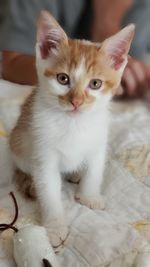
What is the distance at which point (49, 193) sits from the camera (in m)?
1.06

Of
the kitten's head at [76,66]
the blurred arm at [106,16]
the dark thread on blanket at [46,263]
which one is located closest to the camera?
the dark thread on blanket at [46,263]

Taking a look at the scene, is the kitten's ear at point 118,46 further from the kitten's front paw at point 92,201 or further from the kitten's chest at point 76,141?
the kitten's front paw at point 92,201

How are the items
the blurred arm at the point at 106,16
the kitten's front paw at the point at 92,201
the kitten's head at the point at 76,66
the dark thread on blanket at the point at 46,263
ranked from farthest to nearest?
the blurred arm at the point at 106,16 < the kitten's front paw at the point at 92,201 < the kitten's head at the point at 76,66 < the dark thread on blanket at the point at 46,263

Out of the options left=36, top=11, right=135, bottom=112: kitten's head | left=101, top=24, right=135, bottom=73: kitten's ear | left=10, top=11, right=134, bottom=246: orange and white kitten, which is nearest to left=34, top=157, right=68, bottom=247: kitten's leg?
left=10, top=11, right=134, bottom=246: orange and white kitten

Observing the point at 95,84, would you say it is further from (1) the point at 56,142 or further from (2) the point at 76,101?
(1) the point at 56,142


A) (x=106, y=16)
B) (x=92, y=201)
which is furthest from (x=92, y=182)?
(x=106, y=16)

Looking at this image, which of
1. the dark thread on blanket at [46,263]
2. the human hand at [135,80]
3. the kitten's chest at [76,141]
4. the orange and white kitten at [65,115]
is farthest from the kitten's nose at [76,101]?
the human hand at [135,80]

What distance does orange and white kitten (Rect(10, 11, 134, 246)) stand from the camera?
3.15 ft

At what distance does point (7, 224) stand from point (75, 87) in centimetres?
38

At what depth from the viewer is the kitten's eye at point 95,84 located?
963 millimetres

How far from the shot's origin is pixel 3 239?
98 cm

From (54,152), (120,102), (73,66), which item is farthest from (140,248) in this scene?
(120,102)

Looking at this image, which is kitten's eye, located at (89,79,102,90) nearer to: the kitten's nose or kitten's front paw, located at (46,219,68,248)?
the kitten's nose

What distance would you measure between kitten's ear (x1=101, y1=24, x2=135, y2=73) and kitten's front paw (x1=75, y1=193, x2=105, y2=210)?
14.0 inches
